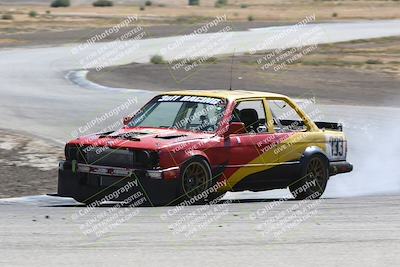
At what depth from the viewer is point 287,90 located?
2981 centimetres

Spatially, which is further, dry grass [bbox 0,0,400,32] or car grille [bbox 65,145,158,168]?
dry grass [bbox 0,0,400,32]

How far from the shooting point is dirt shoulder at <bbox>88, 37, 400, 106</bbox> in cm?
2962

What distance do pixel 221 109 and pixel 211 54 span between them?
103 feet

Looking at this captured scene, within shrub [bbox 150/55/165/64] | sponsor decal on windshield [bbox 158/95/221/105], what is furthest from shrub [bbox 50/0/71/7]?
sponsor decal on windshield [bbox 158/95/221/105]

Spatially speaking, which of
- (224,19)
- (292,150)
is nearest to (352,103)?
(292,150)

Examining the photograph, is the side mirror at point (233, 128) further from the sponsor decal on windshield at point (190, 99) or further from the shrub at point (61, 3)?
the shrub at point (61, 3)

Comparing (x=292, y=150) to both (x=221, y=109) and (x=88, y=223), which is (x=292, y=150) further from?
(x=88, y=223)

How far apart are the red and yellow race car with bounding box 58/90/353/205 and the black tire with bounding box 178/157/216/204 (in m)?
0.01

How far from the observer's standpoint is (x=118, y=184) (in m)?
11.0

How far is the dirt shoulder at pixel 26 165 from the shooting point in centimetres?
1302

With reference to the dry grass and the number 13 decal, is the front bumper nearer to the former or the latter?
the number 13 decal

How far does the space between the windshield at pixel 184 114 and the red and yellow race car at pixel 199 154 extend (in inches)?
0.5

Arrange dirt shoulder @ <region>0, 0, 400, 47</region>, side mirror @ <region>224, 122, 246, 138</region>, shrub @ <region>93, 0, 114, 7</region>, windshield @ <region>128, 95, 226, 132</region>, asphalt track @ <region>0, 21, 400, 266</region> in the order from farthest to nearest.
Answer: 1. shrub @ <region>93, 0, 114, 7</region>
2. dirt shoulder @ <region>0, 0, 400, 47</region>
3. windshield @ <region>128, 95, 226, 132</region>
4. side mirror @ <region>224, 122, 246, 138</region>
5. asphalt track @ <region>0, 21, 400, 266</region>

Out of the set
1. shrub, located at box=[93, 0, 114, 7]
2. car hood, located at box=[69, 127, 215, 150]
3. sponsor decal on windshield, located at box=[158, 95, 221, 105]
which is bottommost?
shrub, located at box=[93, 0, 114, 7]
